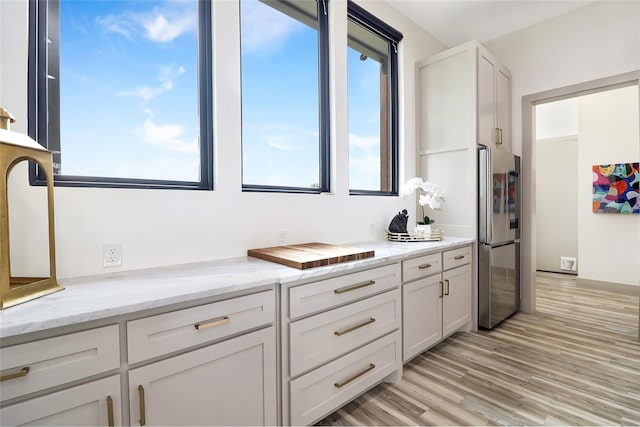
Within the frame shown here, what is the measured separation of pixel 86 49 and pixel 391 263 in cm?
195

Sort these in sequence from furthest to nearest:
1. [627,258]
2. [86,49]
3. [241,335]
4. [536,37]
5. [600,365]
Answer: [627,258], [536,37], [600,365], [86,49], [241,335]

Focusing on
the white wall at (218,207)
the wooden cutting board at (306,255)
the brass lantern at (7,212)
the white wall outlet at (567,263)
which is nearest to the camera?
the brass lantern at (7,212)

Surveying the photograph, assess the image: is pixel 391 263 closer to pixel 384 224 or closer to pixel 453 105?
pixel 384 224

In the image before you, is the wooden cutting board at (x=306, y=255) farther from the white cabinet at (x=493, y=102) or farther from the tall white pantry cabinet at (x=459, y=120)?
the white cabinet at (x=493, y=102)

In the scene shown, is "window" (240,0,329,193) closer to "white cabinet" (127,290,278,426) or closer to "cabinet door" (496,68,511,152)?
"white cabinet" (127,290,278,426)

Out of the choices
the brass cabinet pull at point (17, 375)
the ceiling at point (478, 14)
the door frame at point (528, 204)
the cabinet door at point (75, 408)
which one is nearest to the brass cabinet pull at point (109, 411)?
the cabinet door at point (75, 408)

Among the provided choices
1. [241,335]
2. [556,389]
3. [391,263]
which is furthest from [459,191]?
[241,335]

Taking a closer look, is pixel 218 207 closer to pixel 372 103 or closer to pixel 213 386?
pixel 213 386

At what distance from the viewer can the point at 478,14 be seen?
3043 mm

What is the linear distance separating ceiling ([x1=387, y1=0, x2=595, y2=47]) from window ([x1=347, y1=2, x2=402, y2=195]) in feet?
1.14

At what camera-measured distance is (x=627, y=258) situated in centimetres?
382

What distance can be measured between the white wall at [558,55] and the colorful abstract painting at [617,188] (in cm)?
156

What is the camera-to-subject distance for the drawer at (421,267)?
6.75 ft

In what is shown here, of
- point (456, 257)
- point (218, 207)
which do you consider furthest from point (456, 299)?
point (218, 207)
